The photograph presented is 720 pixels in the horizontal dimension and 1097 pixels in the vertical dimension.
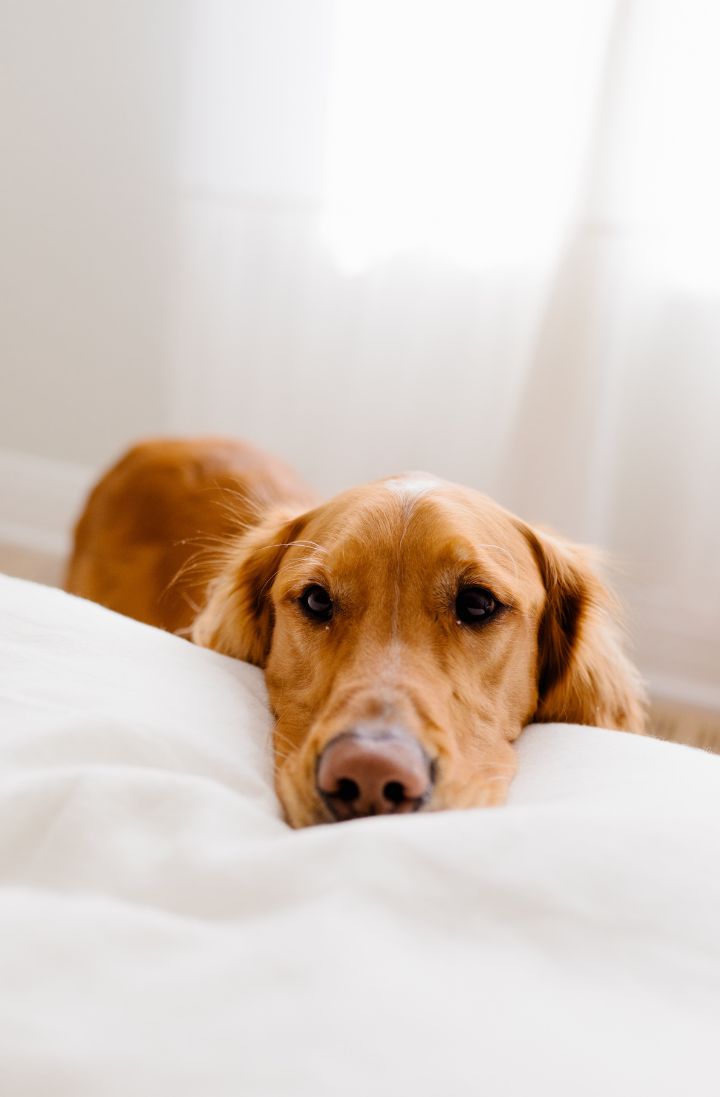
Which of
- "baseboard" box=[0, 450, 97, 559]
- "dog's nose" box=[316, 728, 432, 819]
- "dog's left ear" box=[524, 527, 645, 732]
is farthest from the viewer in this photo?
"baseboard" box=[0, 450, 97, 559]

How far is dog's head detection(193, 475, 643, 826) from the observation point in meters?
0.99

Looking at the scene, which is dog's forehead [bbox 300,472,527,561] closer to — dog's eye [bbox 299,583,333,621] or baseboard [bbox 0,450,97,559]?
dog's eye [bbox 299,583,333,621]

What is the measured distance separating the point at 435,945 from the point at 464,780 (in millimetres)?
417

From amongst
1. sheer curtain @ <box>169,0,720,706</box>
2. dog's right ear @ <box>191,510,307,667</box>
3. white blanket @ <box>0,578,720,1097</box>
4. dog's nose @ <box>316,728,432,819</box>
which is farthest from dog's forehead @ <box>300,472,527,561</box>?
sheer curtain @ <box>169,0,720,706</box>

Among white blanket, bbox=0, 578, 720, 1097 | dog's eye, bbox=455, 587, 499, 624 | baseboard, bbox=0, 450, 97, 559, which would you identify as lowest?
baseboard, bbox=0, 450, 97, 559

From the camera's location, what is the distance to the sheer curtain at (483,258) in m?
2.82

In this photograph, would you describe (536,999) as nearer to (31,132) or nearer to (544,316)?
(544,316)

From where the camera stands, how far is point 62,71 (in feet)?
12.0

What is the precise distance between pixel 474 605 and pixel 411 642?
4.7 inches

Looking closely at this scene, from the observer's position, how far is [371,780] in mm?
938

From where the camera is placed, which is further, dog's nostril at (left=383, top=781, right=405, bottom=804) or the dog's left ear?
the dog's left ear

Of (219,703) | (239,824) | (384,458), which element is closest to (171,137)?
(384,458)

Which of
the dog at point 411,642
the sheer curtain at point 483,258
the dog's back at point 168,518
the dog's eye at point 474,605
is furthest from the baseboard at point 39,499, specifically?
the dog's eye at point 474,605

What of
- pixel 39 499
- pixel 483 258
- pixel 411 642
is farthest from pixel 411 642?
pixel 39 499
